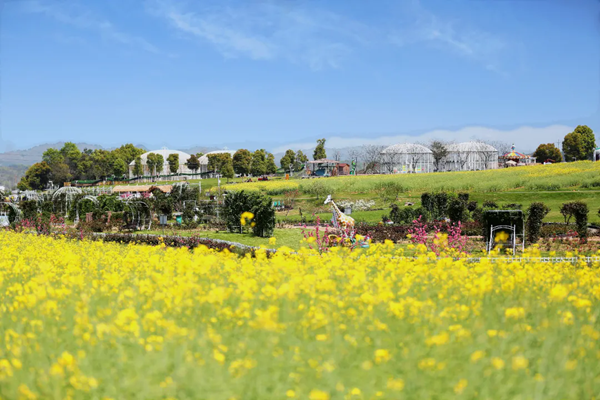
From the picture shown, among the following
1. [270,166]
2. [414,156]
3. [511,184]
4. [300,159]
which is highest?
[300,159]

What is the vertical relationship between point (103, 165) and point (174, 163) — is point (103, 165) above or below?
below

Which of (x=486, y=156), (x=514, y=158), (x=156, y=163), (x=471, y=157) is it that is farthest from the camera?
(x=156, y=163)

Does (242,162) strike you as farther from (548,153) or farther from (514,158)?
(548,153)

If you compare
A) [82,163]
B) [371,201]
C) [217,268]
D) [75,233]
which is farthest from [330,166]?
[217,268]

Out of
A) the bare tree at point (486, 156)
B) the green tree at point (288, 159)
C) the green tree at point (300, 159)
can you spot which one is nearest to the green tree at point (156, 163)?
the green tree at point (288, 159)

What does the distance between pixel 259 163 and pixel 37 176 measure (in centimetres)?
3917

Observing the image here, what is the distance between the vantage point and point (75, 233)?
16969 mm

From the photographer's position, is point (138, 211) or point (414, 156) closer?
point (138, 211)

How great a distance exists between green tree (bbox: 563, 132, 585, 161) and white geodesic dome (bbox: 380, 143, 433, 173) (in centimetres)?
1926

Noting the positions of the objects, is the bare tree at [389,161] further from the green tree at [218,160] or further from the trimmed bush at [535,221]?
the trimmed bush at [535,221]

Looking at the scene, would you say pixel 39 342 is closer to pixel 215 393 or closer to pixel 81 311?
pixel 81 311

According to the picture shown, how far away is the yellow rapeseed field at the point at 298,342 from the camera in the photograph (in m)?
3.21

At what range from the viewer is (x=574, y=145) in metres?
75.2

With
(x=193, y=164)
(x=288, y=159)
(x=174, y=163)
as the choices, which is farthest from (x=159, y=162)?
(x=288, y=159)
